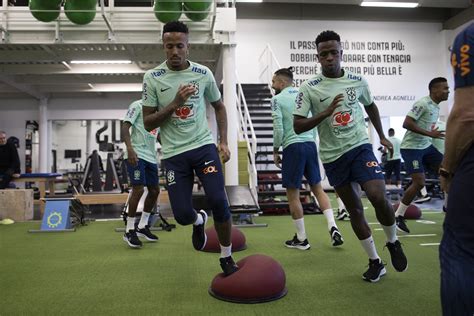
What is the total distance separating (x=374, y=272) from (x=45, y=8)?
24.1 ft

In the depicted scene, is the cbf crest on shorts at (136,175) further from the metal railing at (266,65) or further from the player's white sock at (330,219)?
the metal railing at (266,65)

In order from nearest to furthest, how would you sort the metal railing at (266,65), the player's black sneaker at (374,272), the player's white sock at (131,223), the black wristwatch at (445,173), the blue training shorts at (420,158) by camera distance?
1. the black wristwatch at (445,173)
2. the player's black sneaker at (374,272)
3. the player's white sock at (131,223)
4. the blue training shorts at (420,158)
5. the metal railing at (266,65)

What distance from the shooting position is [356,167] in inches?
113

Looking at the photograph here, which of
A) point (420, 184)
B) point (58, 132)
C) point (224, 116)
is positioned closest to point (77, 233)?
point (224, 116)

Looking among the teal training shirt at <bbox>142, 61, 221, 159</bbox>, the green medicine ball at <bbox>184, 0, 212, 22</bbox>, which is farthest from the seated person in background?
the teal training shirt at <bbox>142, 61, 221, 159</bbox>

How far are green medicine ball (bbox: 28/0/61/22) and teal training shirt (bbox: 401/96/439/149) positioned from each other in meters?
6.46

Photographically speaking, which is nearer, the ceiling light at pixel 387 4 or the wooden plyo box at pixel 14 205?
the wooden plyo box at pixel 14 205

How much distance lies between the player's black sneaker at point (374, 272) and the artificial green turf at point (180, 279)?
0.06 metres

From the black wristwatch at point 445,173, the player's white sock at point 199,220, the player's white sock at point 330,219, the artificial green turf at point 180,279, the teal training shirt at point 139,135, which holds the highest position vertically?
the teal training shirt at point 139,135

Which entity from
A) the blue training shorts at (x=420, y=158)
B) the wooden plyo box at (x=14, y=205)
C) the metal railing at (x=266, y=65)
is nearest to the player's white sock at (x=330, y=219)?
the blue training shorts at (x=420, y=158)

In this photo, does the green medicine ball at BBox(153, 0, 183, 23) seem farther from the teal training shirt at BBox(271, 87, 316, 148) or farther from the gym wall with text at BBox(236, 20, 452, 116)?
the gym wall with text at BBox(236, 20, 452, 116)

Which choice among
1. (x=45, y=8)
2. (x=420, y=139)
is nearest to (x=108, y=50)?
(x=45, y=8)

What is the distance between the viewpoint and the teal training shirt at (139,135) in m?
4.73

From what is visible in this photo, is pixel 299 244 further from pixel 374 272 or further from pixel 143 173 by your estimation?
pixel 143 173
